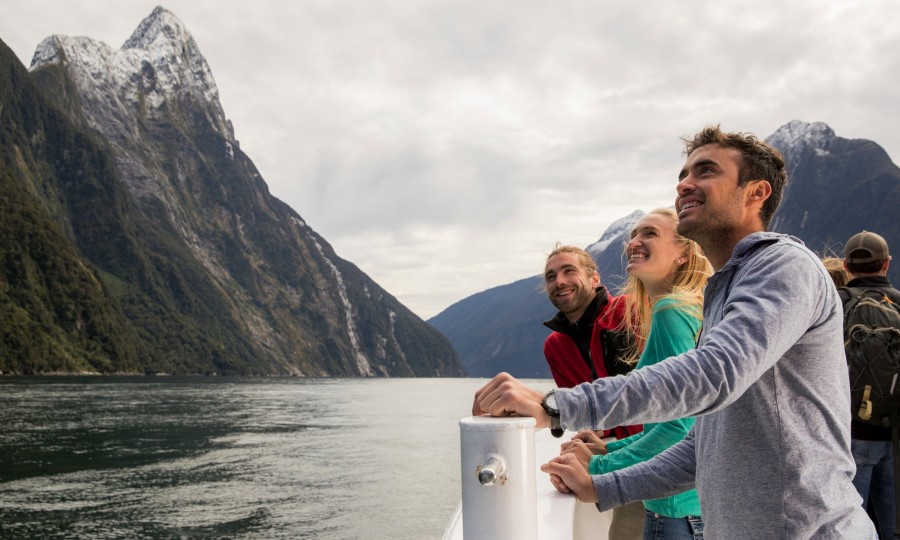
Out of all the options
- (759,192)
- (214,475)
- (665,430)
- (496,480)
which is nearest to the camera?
(496,480)

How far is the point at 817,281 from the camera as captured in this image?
5.35 feet

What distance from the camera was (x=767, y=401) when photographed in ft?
5.41

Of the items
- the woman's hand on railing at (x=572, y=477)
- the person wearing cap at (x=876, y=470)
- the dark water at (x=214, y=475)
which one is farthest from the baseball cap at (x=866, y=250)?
the dark water at (x=214, y=475)

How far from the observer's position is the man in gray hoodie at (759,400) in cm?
149

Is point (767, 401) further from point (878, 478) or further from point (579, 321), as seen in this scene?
point (878, 478)

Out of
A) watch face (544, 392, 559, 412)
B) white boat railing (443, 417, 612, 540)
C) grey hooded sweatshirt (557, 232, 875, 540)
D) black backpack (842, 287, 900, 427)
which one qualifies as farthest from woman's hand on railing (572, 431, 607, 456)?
black backpack (842, 287, 900, 427)

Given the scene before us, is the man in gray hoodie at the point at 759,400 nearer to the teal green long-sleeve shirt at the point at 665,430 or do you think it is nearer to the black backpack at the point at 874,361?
the teal green long-sleeve shirt at the point at 665,430

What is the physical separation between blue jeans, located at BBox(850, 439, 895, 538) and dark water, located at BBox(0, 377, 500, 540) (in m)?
19.0

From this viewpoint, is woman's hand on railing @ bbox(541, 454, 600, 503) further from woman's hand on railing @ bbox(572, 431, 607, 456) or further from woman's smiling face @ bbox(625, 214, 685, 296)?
woman's smiling face @ bbox(625, 214, 685, 296)

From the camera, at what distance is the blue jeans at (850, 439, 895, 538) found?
152 inches

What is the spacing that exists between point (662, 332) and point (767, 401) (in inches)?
38.8

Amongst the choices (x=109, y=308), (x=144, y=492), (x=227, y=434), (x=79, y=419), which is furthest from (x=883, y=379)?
(x=109, y=308)

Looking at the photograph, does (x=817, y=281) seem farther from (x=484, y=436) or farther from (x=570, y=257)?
(x=570, y=257)

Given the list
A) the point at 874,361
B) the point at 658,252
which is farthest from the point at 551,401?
the point at 874,361
